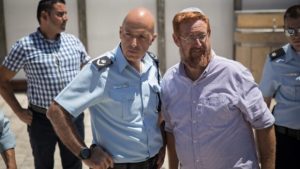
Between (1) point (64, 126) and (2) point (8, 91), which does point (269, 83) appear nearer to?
(1) point (64, 126)

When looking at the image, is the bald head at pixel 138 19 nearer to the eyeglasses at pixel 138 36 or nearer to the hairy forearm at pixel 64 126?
the eyeglasses at pixel 138 36

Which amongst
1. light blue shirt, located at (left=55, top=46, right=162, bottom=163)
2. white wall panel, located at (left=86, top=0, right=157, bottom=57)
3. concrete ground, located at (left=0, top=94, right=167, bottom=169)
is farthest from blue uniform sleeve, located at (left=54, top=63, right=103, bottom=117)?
white wall panel, located at (left=86, top=0, right=157, bottom=57)

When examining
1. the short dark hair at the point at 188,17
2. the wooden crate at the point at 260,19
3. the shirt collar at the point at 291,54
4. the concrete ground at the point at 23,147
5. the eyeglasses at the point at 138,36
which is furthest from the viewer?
the wooden crate at the point at 260,19

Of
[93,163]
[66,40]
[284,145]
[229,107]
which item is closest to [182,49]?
[229,107]

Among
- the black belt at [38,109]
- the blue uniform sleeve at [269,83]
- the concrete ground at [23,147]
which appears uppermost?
the blue uniform sleeve at [269,83]

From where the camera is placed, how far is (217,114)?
2057 mm

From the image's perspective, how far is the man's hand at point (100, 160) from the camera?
2.12 m

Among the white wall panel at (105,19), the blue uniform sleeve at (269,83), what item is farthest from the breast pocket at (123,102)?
the white wall panel at (105,19)

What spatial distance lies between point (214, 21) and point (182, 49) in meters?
6.34

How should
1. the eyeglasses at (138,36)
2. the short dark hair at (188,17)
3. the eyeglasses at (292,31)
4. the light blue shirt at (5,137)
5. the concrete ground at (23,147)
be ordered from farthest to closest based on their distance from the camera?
the concrete ground at (23,147) → the eyeglasses at (292,31) → the light blue shirt at (5,137) → the eyeglasses at (138,36) → the short dark hair at (188,17)

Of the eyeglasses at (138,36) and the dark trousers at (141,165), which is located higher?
the eyeglasses at (138,36)

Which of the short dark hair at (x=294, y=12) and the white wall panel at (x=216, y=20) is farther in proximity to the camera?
the white wall panel at (x=216, y=20)

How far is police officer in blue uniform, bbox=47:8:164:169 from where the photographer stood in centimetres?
208

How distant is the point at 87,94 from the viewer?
2.07 m
